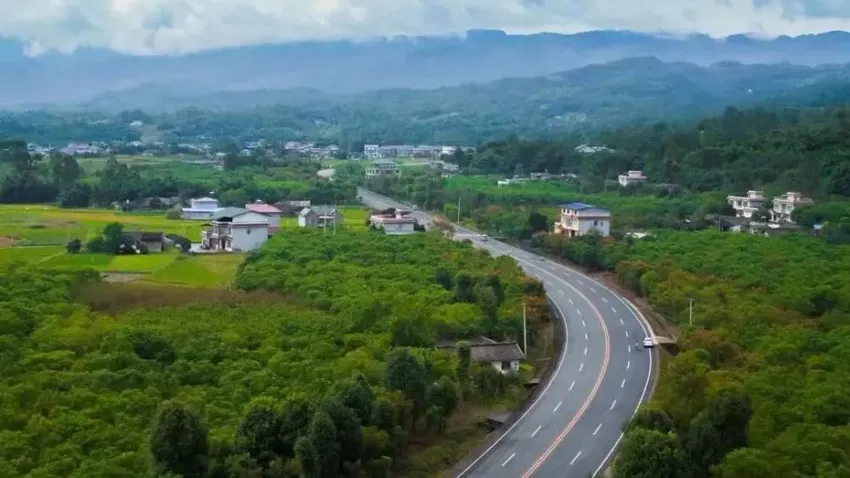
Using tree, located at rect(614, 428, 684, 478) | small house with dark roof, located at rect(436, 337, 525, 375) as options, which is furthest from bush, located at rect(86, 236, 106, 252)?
tree, located at rect(614, 428, 684, 478)

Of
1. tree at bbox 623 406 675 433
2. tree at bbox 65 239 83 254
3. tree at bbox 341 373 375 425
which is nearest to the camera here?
tree at bbox 623 406 675 433

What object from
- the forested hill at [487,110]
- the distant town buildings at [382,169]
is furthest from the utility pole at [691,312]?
the forested hill at [487,110]

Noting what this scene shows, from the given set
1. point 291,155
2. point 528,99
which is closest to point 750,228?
point 291,155

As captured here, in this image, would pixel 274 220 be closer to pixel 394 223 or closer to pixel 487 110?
pixel 394 223

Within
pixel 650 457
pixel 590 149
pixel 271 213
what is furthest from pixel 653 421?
pixel 590 149

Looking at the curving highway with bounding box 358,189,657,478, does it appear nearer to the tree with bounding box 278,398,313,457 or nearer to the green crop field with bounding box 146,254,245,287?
the tree with bounding box 278,398,313,457

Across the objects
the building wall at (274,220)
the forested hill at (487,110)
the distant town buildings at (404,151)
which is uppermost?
the forested hill at (487,110)

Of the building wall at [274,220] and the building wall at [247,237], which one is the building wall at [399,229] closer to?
the building wall at [274,220]
